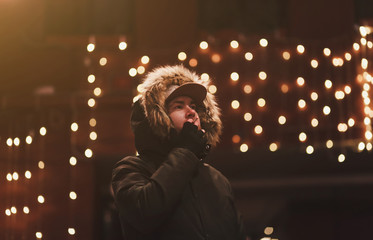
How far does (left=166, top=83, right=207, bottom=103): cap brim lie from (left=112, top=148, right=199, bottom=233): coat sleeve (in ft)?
1.25

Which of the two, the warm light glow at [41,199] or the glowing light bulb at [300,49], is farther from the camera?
the glowing light bulb at [300,49]

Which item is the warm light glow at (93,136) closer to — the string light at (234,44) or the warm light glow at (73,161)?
the warm light glow at (73,161)

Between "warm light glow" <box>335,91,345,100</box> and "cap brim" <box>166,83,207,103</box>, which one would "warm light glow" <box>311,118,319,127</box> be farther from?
"cap brim" <box>166,83,207,103</box>

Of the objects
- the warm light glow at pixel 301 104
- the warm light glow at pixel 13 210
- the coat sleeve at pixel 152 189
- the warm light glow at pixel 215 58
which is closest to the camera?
the coat sleeve at pixel 152 189

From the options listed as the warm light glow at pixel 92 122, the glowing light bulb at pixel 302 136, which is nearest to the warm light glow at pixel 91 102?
the warm light glow at pixel 92 122

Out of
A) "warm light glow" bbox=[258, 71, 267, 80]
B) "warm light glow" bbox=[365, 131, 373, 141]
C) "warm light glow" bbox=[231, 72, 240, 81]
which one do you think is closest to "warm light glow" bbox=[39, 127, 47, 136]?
"warm light glow" bbox=[231, 72, 240, 81]

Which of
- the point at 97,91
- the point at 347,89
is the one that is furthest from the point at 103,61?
the point at 347,89

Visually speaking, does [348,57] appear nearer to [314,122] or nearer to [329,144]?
[314,122]

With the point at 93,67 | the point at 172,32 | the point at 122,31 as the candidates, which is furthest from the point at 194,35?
the point at 93,67

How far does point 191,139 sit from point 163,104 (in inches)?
12.2

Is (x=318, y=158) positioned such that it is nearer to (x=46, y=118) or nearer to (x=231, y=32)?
(x=231, y=32)

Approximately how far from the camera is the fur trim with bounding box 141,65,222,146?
2629mm

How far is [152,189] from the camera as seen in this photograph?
228 centimetres

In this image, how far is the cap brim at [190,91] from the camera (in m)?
2.73
